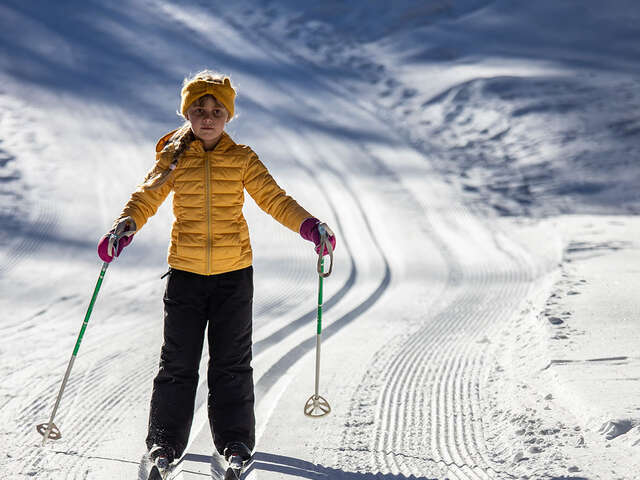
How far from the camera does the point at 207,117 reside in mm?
2633

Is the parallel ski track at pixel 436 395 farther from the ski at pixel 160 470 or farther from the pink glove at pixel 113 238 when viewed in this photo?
the pink glove at pixel 113 238

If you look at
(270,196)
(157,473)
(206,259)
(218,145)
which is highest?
(218,145)

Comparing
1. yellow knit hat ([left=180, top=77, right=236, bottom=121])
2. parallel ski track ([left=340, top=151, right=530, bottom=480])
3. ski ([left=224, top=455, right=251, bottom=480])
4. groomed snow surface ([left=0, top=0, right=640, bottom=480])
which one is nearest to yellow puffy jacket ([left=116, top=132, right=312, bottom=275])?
yellow knit hat ([left=180, top=77, right=236, bottom=121])

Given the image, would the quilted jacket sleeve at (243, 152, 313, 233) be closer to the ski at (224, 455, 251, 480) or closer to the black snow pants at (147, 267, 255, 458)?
the black snow pants at (147, 267, 255, 458)

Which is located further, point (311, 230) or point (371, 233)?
point (371, 233)

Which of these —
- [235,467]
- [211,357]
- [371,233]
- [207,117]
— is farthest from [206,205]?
[371,233]

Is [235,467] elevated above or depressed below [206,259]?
below

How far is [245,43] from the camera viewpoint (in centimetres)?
1524

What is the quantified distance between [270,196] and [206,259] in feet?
1.15

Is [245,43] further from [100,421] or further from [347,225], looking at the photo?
[100,421]

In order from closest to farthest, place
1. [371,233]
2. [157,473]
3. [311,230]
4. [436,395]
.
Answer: [157,473] → [311,230] → [436,395] → [371,233]

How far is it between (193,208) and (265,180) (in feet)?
0.98

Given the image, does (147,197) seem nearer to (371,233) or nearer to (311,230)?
(311,230)

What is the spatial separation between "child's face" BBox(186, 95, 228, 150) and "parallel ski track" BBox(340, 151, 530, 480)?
137 cm
